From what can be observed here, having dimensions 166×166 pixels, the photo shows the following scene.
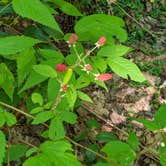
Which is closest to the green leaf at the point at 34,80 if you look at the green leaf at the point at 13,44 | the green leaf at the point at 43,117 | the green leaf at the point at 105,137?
the green leaf at the point at 43,117

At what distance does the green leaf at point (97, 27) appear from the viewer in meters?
1.76

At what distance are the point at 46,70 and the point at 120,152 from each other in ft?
2.16

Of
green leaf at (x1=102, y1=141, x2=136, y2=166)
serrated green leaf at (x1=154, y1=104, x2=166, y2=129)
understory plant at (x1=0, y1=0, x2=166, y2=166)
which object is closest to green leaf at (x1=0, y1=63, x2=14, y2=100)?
understory plant at (x1=0, y1=0, x2=166, y2=166)

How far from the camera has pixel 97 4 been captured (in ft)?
13.2

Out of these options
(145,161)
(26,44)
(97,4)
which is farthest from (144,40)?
(26,44)

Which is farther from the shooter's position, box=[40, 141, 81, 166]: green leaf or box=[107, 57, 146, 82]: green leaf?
box=[107, 57, 146, 82]: green leaf

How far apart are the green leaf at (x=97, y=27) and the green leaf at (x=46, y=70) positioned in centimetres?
31

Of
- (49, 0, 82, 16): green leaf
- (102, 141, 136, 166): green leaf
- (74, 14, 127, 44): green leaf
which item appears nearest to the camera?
(74, 14, 127, 44): green leaf

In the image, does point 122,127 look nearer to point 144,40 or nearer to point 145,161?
point 145,161

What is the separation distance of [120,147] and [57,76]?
1.82 feet

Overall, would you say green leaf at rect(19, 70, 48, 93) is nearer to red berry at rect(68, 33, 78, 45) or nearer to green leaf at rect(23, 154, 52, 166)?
red berry at rect(68, 33, 78, 45)

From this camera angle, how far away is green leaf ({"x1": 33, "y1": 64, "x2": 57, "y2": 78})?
5.06 ft

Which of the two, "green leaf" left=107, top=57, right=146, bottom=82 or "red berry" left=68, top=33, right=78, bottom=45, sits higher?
"red berry" left=68, top=33, right=78, bottom=45

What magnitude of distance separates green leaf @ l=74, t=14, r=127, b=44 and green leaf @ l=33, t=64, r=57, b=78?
1.03 feet
